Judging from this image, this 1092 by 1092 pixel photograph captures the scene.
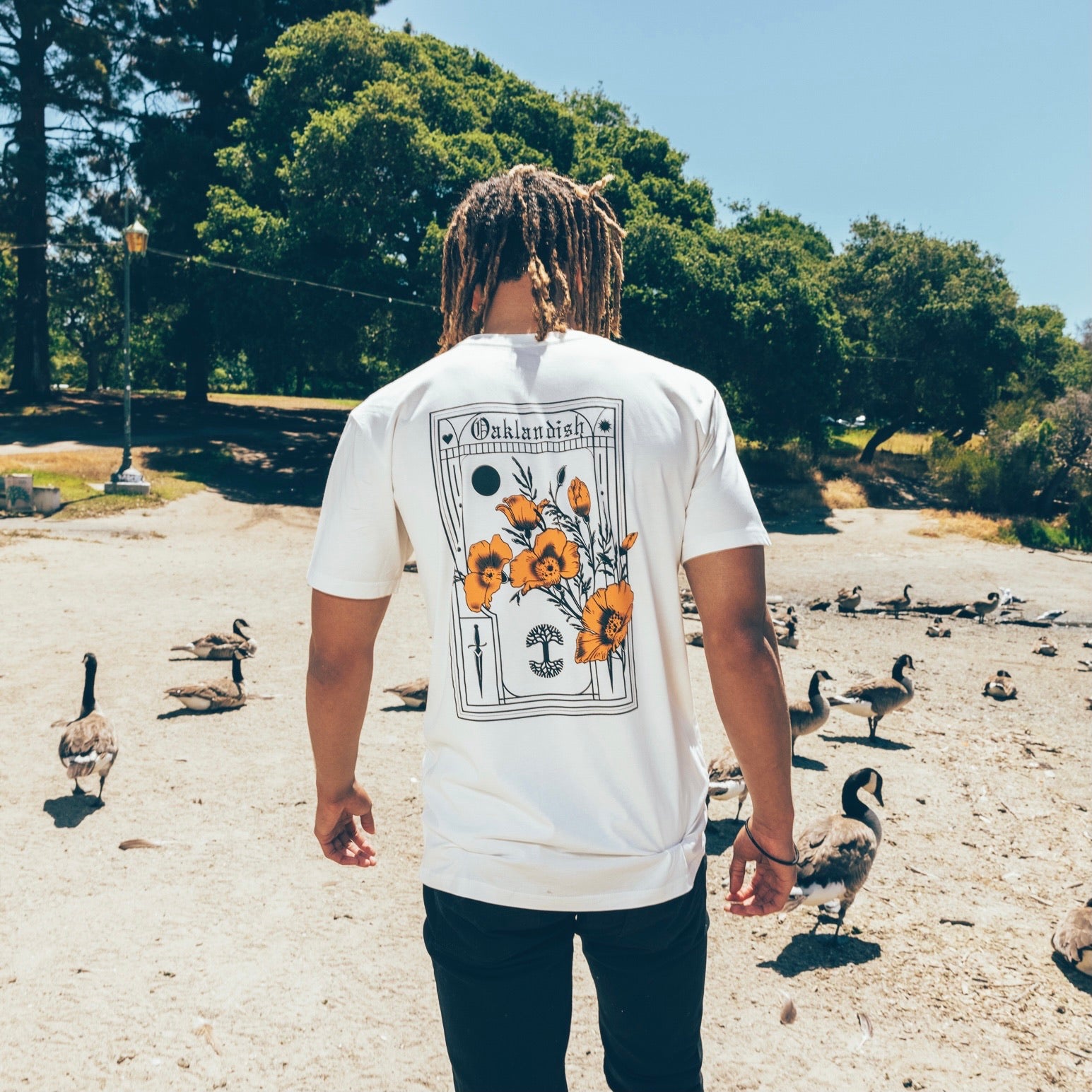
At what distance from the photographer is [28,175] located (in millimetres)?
31766

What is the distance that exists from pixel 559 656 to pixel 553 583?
0.16 meters

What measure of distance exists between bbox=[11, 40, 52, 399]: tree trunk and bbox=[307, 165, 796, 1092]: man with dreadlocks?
107ft

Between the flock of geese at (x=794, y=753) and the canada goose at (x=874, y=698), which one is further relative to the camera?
the canada goose at (x=874, y=698)

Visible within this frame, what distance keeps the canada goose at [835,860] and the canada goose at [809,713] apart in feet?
7.46

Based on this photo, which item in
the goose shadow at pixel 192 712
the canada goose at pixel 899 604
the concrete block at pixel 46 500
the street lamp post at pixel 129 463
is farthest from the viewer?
the street lamp post at pixel 129 463

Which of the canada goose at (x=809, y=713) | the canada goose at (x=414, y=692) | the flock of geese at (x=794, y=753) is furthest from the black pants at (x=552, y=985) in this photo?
the canada goose at (x=414, y=692)

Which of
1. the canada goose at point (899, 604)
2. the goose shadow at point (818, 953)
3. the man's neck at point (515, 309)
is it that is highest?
the man's neck at point (515, 309)

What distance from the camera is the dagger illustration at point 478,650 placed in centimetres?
214

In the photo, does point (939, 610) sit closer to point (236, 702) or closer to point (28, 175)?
point (236, 702)

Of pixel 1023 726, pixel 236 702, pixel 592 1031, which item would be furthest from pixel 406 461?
pixel 1023 726

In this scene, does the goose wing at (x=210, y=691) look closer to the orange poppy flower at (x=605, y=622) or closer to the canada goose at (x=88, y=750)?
the canada goose at (x=88, y=750)

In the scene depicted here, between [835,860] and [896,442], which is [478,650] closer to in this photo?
[835,860]

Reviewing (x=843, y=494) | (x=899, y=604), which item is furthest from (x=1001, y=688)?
(x=843, y=494)

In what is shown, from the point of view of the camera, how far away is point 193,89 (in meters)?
33.4
